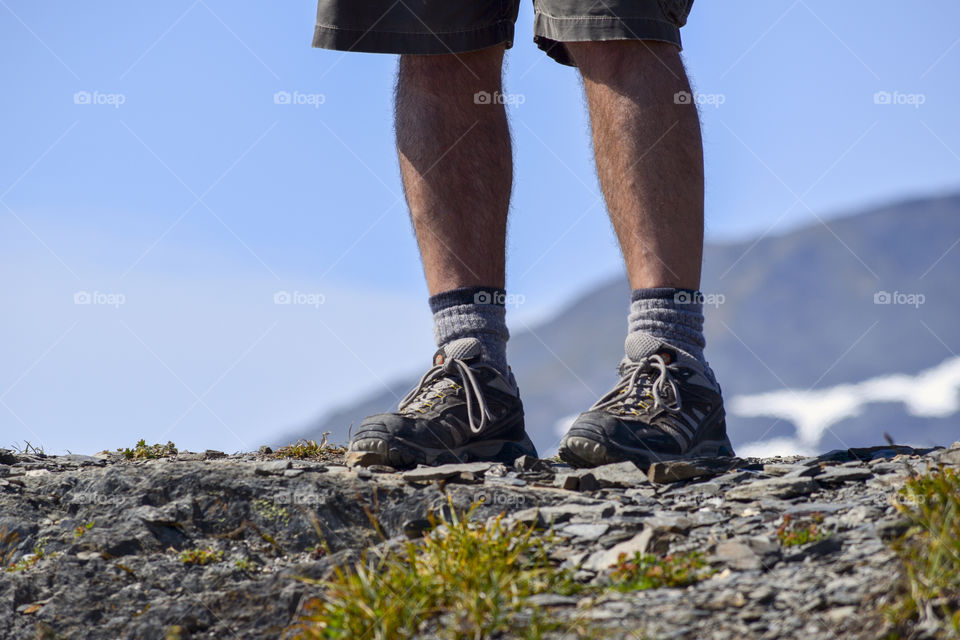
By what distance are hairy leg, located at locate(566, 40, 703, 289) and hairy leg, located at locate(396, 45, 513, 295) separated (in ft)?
2.03

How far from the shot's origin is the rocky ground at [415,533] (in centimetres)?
210

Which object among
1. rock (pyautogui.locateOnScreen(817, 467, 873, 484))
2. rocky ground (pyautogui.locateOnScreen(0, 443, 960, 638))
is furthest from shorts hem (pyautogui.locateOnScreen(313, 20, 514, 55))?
rock (pyautogui.locateOnScreen(817, 467, 873, 484))

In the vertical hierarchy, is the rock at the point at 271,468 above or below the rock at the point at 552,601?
above

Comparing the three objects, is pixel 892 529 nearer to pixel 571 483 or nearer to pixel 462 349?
pixel 571 483

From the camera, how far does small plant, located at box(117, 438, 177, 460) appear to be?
15.5 feet

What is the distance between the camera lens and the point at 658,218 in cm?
371

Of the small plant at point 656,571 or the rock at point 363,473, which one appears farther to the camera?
the rock at point 363,473

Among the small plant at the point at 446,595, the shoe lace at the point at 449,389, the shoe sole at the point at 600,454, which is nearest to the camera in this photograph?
the small plant at the point at 446,595

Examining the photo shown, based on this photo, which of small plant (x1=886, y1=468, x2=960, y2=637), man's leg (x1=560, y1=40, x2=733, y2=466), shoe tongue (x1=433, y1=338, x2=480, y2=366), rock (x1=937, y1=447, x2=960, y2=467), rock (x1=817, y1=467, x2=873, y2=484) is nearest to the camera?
small plant (x1=886, y1=468, x2=960, y2=637)

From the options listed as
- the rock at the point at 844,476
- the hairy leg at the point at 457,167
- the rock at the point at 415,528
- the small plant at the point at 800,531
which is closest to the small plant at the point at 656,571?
the small plant at the point at 800,531

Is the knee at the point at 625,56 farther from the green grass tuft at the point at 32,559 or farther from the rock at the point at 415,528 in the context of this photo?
the green grass tuft at the point at 32,559

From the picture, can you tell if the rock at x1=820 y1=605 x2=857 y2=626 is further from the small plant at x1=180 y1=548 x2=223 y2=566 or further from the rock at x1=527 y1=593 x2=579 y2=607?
the small plant at x1=180 y1=548 x2=223 y2=566

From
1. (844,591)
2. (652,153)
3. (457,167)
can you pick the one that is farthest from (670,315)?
(844,591)

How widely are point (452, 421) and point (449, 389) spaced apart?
0.18 meters
